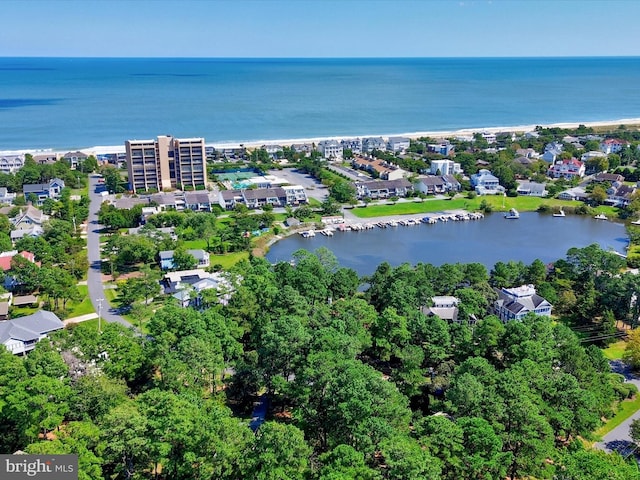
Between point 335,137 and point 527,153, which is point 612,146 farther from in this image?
point 335,137

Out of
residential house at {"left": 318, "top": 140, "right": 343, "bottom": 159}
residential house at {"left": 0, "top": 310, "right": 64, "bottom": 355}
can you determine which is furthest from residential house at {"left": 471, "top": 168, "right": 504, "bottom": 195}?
residential house at {"left": 0, "top": 310, "right": 64, "bottom": 355}

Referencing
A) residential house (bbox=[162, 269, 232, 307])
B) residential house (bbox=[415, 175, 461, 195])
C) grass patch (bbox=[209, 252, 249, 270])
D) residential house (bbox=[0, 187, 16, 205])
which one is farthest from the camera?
residential house (bbox=[415, 175, 461, 195])

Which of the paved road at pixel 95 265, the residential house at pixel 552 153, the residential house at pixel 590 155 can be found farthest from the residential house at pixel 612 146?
the paved road at pixel 95 265

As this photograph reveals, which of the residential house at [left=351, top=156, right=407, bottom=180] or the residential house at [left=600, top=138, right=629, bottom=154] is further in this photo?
the residential house at [left=600, top=138, right=629, bottom=154]

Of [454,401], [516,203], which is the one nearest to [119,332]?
[454,401]

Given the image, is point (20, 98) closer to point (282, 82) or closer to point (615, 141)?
point (282, 82)

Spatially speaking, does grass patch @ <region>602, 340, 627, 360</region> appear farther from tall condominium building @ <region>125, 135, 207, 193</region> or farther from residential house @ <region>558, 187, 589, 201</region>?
tall condominium building @ <region>125, 135, 207, 193</region>
